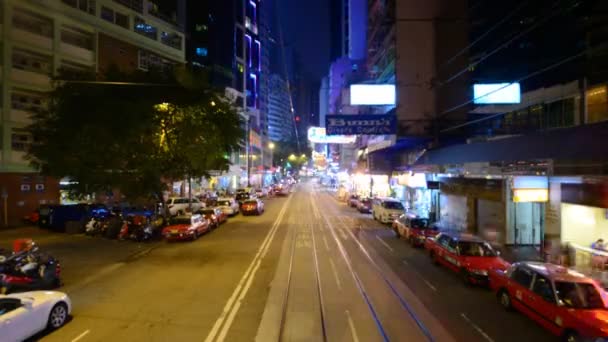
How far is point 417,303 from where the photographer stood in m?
11.4

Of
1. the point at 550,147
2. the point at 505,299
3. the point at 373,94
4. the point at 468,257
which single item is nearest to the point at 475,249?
the point at 468,257

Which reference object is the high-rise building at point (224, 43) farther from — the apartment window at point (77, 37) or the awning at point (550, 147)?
the awning at point (550, 147)

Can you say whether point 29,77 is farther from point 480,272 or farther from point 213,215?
point 480,272

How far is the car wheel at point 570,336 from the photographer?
8398 millimetres

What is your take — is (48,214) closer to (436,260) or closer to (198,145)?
(198,145)

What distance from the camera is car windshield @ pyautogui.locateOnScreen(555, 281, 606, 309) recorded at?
8984mm

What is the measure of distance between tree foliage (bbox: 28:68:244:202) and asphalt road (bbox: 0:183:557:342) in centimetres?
410

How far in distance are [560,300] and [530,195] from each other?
8.93m

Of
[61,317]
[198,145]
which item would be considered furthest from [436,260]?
[198,145]

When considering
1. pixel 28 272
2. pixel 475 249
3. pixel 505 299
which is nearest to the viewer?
pixel 505 299

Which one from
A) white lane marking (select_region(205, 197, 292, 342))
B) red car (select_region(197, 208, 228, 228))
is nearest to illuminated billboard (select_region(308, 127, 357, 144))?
red car (select_region(197, 208, 228, 228))

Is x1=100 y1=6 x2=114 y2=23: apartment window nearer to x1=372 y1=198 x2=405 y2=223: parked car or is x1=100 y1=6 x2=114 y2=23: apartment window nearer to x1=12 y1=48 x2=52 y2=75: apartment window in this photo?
x1=12 y1=48 x2=52 y2=75: apartment window

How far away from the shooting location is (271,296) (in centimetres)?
1194

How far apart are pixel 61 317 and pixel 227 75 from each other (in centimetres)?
6551
